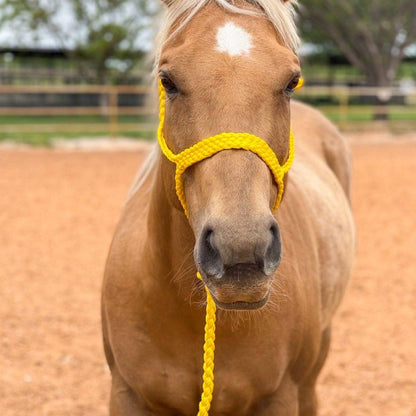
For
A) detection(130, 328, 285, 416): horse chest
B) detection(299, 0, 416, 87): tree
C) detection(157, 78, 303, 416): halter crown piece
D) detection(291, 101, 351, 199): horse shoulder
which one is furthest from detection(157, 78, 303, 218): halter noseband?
detection(299, 0, 416, 87): tree

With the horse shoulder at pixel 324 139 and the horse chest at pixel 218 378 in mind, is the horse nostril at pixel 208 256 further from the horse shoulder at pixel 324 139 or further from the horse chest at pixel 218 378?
the horse shoulder at pixel 324 139

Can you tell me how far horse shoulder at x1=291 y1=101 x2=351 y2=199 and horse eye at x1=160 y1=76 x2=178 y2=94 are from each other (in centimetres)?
220

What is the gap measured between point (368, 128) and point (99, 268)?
15.6 metres

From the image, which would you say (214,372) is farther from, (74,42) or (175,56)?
(74,42)

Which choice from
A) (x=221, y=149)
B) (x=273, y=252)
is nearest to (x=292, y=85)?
(x=221, y=149)

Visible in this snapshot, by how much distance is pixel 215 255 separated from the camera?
5.44ft

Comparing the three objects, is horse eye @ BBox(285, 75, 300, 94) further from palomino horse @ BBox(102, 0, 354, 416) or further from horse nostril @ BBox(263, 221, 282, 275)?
horse nostril @ BBox(263, 221, 282, 275)

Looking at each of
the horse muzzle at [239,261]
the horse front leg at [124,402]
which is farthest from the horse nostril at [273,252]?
the horse front leg at [124,402]

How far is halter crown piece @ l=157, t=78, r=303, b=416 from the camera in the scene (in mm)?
1737

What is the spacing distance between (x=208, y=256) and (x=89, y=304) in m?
3.98

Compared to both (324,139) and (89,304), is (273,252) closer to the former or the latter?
(324,139)

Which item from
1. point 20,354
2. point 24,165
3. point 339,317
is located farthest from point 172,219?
point 24,165

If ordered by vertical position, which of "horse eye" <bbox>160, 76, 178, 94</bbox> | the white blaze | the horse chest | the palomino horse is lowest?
the horse chest

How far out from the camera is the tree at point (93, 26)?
22.0 metres
